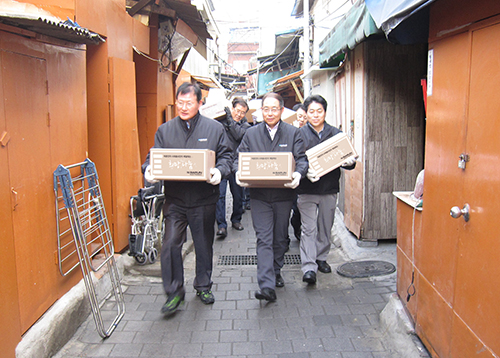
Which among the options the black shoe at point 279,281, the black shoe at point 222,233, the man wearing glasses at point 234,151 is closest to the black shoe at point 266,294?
the black shoe at point 279,281

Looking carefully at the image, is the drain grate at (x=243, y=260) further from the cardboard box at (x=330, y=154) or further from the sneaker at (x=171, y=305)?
the cardboard box at (x=330, y=154)

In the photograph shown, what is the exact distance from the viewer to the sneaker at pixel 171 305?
415 centimetres

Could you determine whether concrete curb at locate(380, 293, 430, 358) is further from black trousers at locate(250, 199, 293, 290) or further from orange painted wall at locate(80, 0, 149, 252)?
orange painted wall at locate(80, 0, 149, 252)

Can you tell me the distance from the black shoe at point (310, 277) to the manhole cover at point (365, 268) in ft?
1.53

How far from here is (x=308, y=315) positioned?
4.18 meters

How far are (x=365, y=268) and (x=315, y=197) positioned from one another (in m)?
1.13

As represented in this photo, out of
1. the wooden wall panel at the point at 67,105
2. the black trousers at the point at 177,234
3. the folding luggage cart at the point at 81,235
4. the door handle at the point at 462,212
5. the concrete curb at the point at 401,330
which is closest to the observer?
the door handle at the point at 462,212

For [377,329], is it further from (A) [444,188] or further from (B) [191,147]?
(B) [191,147]

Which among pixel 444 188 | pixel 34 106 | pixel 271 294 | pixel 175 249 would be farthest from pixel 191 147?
pixel 444 188

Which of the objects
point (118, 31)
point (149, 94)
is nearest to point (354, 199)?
point (118, 31)

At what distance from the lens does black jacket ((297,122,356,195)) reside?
5031 millimetres

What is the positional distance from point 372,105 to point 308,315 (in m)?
2.99

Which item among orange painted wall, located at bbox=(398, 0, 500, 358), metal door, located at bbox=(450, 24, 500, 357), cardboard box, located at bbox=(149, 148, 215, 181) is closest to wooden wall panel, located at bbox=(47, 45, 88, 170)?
cardboard box, located at bbox=(149, 148, 215, 181)

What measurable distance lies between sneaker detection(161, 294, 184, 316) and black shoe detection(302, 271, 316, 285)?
1488 millimetres
